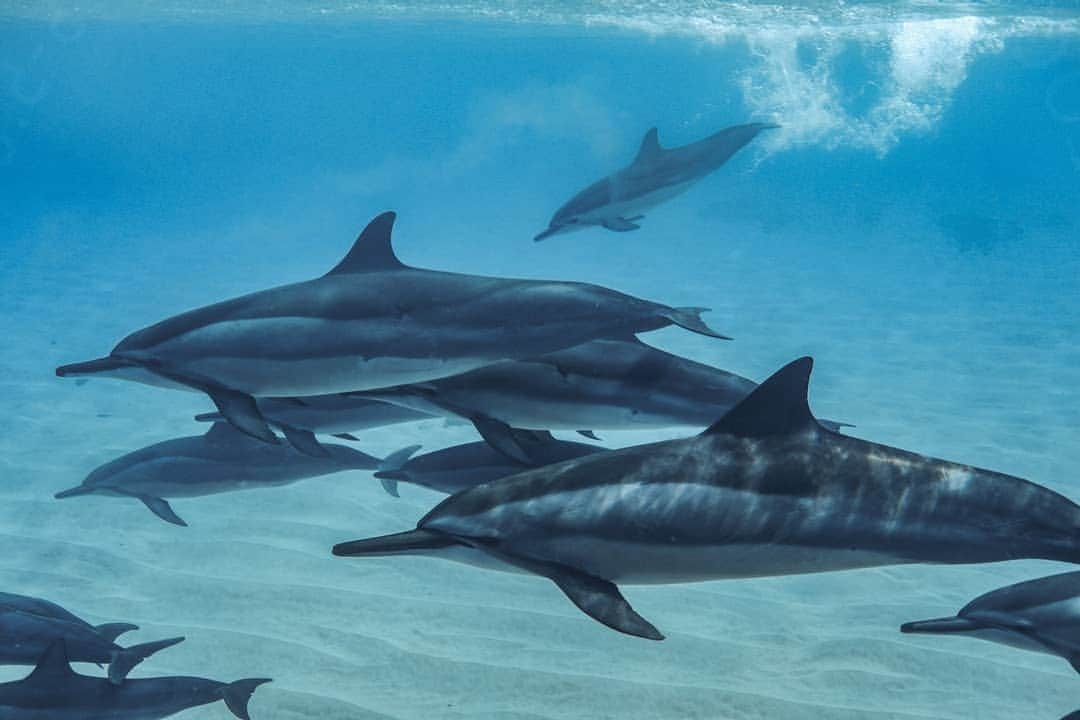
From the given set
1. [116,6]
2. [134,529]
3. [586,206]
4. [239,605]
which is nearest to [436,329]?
[239,605]

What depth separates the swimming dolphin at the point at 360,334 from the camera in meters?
3.41

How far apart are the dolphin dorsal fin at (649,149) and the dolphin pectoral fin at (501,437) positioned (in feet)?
26.0

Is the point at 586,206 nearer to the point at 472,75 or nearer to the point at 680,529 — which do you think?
the point at 680,529

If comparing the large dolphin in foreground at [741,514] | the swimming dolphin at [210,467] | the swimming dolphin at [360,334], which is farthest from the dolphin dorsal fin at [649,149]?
the large dolphin in foreground at [741,514]

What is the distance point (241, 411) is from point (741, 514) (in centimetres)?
191

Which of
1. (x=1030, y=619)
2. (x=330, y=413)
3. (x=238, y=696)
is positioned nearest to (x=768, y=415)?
(x=1030, y=619)

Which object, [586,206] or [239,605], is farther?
[586,206]

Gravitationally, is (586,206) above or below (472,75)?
below

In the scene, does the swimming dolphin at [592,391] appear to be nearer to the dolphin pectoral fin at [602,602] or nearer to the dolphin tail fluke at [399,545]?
the dolphin tail fluke at [399,545]

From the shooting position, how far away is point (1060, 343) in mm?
14234

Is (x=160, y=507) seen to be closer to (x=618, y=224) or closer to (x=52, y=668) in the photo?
Answer: (x=52, y=668)

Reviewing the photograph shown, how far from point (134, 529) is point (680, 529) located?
5678 millimetres

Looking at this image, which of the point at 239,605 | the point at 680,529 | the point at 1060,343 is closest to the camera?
the point at 680,529

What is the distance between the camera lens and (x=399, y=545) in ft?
8.60
